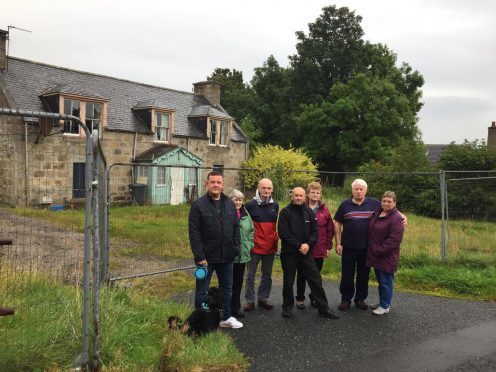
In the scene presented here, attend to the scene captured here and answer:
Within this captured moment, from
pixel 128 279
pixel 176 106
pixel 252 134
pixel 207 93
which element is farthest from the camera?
pixel 252 134

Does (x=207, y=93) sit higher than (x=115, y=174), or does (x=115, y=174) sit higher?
(x=207, y=93)

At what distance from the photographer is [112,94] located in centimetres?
2394

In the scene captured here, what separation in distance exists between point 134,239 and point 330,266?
3937 millimetres

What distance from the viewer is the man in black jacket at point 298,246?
5.86 meters

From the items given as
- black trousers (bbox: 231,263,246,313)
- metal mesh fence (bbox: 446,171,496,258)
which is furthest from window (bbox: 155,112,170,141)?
black trousers (bbox: 231,263,246,313)

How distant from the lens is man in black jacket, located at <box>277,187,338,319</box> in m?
5.86

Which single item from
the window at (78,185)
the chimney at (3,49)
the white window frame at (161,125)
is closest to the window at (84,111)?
the window at (78,185)

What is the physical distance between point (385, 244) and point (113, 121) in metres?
18.9

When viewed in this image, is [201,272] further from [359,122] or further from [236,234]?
[359,122]

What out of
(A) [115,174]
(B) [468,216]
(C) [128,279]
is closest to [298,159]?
(A) [115,174]

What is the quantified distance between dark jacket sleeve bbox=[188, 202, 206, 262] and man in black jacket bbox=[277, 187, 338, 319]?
1.21 m

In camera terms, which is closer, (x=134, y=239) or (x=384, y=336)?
(x=384, y=336)

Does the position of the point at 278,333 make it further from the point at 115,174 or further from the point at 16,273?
the point at 115,174

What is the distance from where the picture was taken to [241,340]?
5133 millimetres
